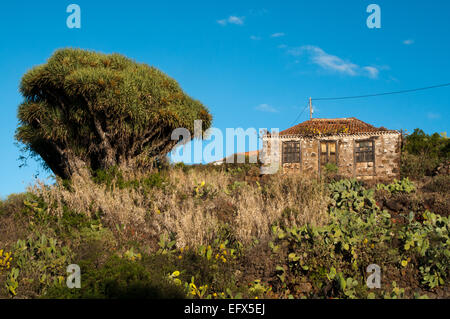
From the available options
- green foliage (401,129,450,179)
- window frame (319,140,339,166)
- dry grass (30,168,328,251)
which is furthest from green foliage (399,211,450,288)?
window frame (319,140,339,166)

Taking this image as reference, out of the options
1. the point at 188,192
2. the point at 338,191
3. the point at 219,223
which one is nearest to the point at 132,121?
the point at 188,192

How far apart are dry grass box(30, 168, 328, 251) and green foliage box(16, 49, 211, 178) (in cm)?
241

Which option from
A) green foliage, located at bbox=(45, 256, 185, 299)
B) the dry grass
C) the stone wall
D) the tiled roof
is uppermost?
the tiled roof

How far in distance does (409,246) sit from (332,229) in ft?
5.55

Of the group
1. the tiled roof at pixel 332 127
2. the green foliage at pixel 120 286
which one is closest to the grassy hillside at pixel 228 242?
the green foliage at pixel 120 286

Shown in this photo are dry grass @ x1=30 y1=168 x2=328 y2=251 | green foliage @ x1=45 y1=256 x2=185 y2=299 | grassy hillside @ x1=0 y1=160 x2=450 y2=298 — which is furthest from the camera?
dry grass @ x1=30 y1=168 x2=328 y2=251

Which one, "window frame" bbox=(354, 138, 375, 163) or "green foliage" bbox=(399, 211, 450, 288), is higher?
"window frame" bbox=(354, 138, 375, 163)

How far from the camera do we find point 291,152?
24.0 metres

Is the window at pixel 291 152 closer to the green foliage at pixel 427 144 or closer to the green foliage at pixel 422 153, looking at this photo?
the green foliage at pixel 422 153

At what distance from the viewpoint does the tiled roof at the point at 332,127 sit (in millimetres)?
23341

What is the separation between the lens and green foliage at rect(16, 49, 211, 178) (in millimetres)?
15641

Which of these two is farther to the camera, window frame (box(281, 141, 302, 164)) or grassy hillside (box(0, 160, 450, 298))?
window frame (box(281, 141, 302, 164))

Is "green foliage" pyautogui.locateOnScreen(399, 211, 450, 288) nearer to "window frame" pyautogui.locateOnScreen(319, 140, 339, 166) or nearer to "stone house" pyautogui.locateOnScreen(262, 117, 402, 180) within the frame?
"stone house" pyautogui.locateOnScreen(262, 117, 402, 180)
